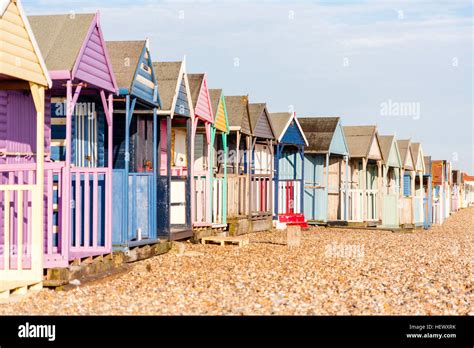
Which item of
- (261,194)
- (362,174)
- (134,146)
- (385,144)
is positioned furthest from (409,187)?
(134,146)

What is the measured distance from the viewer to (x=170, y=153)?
15.7m

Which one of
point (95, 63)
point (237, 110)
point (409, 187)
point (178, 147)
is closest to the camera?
point (95, 63)

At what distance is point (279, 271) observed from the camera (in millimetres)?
13141

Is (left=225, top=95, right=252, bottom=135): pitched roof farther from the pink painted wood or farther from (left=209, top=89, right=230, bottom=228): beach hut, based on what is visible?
the pink painted wood

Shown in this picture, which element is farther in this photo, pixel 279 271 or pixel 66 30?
pixel 279 271

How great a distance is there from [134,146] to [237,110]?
7329 mm

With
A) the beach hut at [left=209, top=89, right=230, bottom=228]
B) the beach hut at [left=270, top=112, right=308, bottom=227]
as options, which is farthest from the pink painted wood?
the beach hut at [left=270, top=112, right=308, bottom=227]

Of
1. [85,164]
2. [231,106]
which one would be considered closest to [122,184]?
[85,164]

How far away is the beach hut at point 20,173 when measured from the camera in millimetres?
9562

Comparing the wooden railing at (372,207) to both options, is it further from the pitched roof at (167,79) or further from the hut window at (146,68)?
the hut window at (146,68)

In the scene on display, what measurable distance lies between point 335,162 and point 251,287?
19378mm

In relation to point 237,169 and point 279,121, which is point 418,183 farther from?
point 237,169
